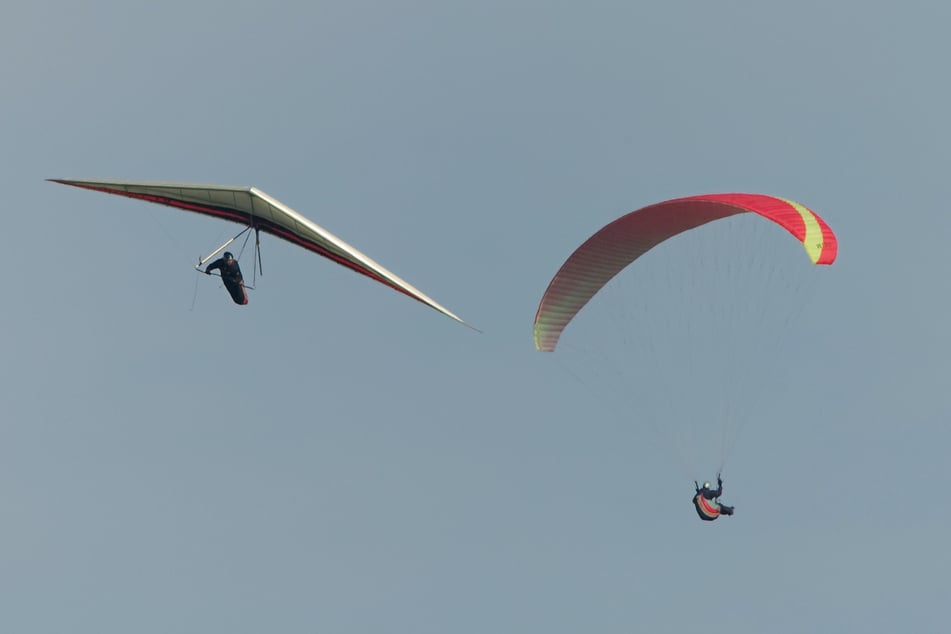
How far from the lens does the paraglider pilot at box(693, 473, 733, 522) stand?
54812mm

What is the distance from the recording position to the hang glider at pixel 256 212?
51562 mm

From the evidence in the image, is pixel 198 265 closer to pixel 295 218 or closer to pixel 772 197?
pixel 295 218

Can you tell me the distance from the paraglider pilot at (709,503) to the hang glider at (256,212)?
10.7 metres

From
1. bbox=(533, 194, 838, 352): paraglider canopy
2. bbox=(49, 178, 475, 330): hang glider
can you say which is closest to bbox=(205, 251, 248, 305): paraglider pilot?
bbox=(49, 178, 475, 330): hang glider

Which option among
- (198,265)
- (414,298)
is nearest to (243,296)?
(198,265)

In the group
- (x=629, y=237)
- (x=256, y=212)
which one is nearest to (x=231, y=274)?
(x=256, y=212)

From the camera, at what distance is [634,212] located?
180ft

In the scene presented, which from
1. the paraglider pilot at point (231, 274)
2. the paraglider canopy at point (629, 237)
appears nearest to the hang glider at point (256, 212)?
the paraglider pilot at point (231, 274)

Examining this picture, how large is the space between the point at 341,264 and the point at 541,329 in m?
8.96

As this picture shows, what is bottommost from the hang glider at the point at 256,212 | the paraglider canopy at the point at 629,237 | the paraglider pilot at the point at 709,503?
the paraglider pilot at the point at 709,503

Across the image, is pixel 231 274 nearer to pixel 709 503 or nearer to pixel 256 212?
pixel 256 212

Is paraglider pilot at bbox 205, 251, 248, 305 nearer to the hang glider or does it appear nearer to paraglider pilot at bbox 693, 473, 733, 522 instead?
the hang glider

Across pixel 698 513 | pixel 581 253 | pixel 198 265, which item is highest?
pixel 581 253

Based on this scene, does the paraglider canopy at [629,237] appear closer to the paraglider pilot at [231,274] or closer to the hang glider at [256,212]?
the hang glider at [256,212]
